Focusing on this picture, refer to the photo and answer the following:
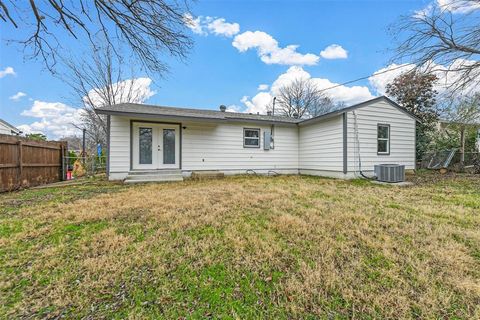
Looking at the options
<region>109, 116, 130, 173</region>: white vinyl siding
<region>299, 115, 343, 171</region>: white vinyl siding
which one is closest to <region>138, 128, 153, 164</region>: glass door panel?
<region>109, 116, 130, 173</region>: white vinyl siding

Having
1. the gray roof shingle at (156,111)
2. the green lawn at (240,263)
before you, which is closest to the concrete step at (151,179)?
the gray roof shingle at (156,111)

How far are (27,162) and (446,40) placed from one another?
45.7ft

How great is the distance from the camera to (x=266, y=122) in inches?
408

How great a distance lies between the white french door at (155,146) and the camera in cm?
845

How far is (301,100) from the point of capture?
24859mm

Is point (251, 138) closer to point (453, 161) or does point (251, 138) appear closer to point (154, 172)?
point (154, 172)

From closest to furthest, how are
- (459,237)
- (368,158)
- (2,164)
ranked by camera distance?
1. (459,237)
2. (2,164)
3. (368,158)

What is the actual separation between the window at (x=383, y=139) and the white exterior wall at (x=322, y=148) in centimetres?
190

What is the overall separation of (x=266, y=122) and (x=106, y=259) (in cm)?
903

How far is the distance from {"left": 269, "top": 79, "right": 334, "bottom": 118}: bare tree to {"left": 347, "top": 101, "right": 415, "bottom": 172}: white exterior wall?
15350mm

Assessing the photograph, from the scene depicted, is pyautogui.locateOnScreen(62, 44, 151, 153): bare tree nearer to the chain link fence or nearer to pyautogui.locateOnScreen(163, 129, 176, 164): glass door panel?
pyautogui.locateOnScreen(163, 129, 176, 164): glass door panel

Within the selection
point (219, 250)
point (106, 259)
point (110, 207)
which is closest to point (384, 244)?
point (219, 250)

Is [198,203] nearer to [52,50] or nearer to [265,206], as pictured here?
[265,206]

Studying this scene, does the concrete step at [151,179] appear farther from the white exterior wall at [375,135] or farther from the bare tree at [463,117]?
the bare tree at [463,117]
